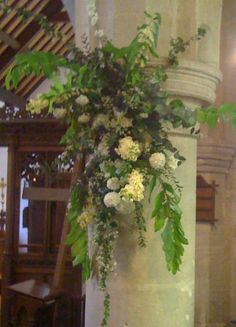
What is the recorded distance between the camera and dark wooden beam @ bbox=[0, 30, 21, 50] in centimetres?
983

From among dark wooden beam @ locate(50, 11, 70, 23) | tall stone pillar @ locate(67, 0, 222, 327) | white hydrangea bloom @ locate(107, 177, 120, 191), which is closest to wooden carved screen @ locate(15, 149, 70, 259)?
tall stone pillar @ locate(67, 0, 222, 327)

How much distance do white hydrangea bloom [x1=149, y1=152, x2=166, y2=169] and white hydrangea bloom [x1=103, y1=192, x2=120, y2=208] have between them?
0.50 ft

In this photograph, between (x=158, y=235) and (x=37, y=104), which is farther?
(x=158, y=235)

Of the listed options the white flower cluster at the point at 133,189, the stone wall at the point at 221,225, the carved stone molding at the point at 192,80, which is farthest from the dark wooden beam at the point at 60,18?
the white flower cluster at the point at 133,189

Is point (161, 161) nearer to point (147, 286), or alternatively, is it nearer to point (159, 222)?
point (159, 222)

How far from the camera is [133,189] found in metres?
1.69

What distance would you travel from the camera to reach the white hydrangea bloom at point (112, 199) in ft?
5.71

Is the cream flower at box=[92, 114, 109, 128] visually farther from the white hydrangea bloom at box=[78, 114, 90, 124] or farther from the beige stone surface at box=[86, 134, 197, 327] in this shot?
the beige stone surface at box=[86, 134, 197, 327]

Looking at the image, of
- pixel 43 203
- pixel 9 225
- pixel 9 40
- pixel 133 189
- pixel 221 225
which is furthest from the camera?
pixel 9 40

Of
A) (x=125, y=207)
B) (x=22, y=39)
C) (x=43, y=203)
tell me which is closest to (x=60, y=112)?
(x=125, y=207)

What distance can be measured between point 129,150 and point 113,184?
0.12m

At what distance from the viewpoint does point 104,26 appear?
2.04m

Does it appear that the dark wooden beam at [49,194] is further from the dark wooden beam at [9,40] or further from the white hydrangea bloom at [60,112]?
the dark wooden beam at [9,40]

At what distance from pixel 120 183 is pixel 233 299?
224 cm
